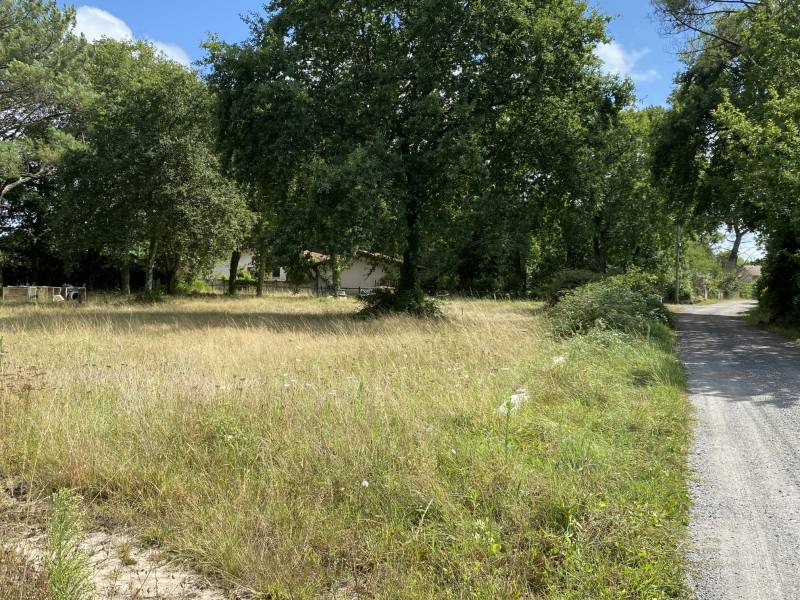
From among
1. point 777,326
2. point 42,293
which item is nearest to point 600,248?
point 777,326

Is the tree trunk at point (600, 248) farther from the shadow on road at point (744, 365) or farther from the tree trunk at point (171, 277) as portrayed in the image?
the tree trunk at point (171, 277)

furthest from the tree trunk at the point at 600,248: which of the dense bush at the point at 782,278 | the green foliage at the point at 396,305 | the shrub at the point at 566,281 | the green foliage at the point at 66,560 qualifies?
the green foliage at the point at 66,560

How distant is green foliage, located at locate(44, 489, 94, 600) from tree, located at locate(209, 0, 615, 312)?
41.8 ft

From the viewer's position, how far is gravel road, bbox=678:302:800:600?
3170 millimetres

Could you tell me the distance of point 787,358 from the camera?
1137 centimetres

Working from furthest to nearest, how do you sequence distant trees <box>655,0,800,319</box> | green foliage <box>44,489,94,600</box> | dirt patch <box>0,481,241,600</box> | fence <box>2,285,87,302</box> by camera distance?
fence <box>2,285,87,302</box> < distant trees <box>655,0,800,319</box> < dirt patch <box>0,481,241,600</box> < green foliage <box>44,489,94,600</box>

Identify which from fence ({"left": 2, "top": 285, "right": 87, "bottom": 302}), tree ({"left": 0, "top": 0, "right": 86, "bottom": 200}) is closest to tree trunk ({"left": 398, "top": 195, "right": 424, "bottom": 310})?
tree ({"left": 0, "top": 0, "right": 86, "bottom": 200})

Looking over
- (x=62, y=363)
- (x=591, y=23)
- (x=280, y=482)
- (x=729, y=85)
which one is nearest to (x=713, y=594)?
(x=280, y=482)

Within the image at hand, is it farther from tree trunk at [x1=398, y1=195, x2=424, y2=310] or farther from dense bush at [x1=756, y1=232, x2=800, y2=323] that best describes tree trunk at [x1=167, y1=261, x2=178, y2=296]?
dense bush at [x1=756, y1=232, x2=800, y2=323]

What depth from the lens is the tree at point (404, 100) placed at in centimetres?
1647

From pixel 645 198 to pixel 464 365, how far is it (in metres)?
32.0

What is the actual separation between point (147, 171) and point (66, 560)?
26668mm

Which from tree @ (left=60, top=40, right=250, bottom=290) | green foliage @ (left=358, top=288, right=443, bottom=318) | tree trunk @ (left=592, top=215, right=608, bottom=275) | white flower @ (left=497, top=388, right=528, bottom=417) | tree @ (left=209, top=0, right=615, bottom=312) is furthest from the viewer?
tree trunk @ (left=592, top=215, right=608, bottom=275)

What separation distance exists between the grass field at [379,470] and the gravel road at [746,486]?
0.19m
